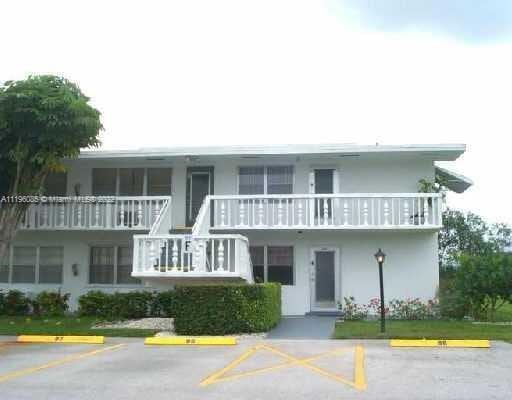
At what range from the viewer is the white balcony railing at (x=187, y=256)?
15852mm

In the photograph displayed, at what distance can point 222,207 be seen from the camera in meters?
18.9

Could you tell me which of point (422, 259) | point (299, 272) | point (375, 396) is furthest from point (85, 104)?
point (375, 396)

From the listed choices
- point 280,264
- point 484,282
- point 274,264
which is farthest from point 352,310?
point 484,282

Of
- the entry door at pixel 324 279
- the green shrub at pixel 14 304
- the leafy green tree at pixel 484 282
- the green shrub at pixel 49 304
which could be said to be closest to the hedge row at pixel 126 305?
the green shrub at pixel 49 304

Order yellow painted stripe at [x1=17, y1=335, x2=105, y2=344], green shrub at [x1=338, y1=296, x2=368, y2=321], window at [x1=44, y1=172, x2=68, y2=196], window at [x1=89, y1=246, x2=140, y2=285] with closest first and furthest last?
1. yellow painted stripe at [x1=17, y1=335, x2=105, y2=344]
2. green shrub at [x1=338, y1=296, x2=368, y2=321]
3. window at [x1=89, y1=246, x2=140, y2=285]
4. window at [x1=44, y1=172, x2=68, y2=196]

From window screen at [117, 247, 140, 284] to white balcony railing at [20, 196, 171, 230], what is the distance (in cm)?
133

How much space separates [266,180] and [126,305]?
18.2 ft

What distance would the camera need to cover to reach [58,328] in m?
16.1

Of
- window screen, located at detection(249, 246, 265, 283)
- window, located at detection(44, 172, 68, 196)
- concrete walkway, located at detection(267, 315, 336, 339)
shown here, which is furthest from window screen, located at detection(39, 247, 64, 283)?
concrete walkway, located at detection(267, 315, 336, 339)

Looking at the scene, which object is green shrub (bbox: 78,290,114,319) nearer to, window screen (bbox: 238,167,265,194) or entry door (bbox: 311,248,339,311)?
window screen (bbox: 238,167,265,194)

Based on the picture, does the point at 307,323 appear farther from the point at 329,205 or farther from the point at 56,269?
the point at 56,269

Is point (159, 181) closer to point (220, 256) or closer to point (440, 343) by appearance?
point (220, 256)

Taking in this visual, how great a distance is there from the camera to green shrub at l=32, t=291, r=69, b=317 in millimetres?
19547

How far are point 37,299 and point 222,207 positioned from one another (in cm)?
614
